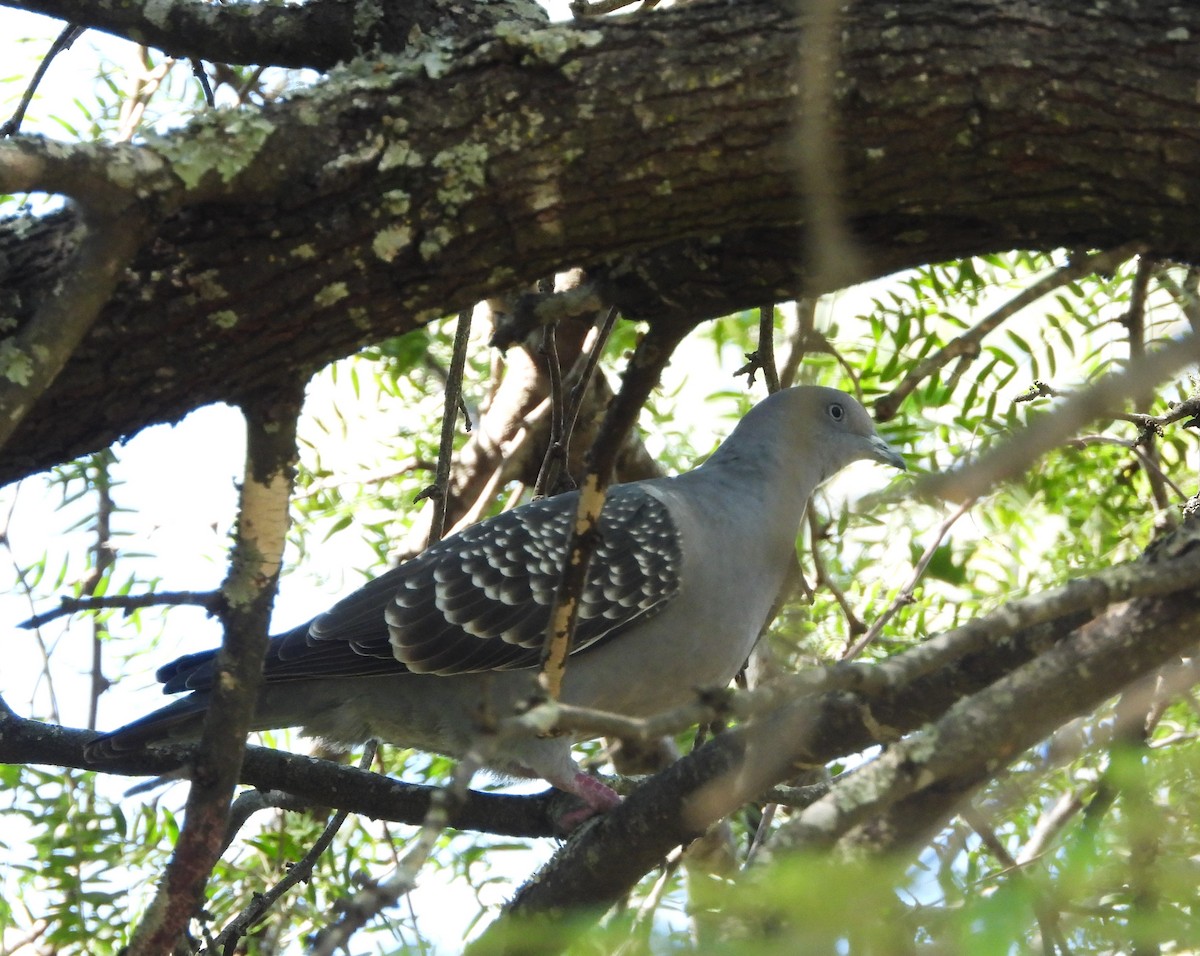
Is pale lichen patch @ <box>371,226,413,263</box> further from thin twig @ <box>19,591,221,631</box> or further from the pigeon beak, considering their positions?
the pigeon beak

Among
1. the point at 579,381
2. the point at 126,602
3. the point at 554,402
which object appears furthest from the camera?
the point at 579,381

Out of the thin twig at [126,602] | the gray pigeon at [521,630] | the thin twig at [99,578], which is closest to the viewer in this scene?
the thin twig at [126,602]

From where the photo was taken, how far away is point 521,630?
11.6ft

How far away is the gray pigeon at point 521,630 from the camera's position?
3451 mm

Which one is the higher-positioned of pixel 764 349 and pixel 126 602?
pixel 764 349

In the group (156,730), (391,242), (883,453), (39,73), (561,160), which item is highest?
(39,73)

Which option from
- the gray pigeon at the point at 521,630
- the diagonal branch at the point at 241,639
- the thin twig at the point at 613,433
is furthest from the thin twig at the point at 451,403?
the diagonal branch at the point at 241,639

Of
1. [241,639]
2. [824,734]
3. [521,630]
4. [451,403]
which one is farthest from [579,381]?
[824,734]

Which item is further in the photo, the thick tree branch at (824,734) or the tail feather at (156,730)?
the tail feather at (156,730)

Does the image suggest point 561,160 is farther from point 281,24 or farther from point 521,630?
point 521,630

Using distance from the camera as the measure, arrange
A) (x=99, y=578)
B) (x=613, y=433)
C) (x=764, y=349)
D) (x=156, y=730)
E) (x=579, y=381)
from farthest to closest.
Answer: (x=99, y=578), (x=579, y=381), (x=764, y=349), (x=156, y=730), (x=613, y=433)

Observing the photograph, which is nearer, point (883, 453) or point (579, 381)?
point (579, 381)

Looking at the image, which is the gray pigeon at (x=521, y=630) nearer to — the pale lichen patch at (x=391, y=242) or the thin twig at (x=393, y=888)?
the pale lichen patch at (x=391, y=242)

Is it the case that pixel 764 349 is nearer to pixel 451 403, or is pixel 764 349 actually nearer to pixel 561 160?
pixel 451 403
